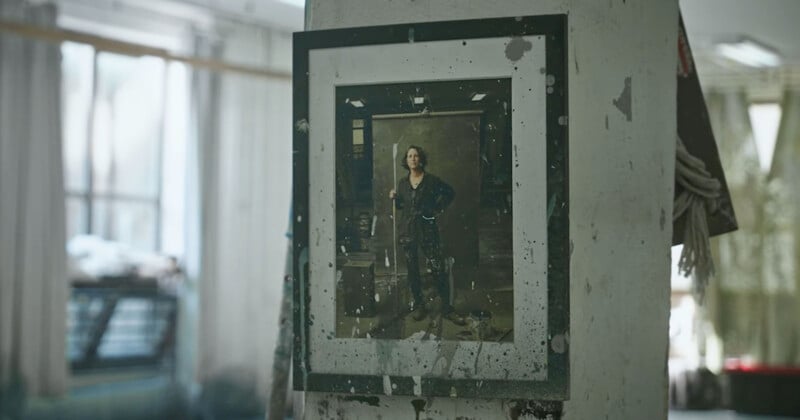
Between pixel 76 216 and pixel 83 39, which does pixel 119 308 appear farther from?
pixel 83 39

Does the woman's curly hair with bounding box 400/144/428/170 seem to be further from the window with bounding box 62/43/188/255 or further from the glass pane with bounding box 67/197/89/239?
the glass pane with bounding box 67/197/89/239

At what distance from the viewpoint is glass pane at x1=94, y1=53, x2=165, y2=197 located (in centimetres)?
536

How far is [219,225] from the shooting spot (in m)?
5.50

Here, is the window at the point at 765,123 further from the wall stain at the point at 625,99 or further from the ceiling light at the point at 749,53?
the wall stain at the point at 625,99

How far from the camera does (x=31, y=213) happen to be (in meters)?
4.69

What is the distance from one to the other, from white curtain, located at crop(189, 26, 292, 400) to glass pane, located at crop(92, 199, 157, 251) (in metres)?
0.39

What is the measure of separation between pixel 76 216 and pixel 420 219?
4215 mm

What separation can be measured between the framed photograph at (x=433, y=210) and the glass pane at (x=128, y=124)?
4118mm

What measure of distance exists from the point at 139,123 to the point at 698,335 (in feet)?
13.6

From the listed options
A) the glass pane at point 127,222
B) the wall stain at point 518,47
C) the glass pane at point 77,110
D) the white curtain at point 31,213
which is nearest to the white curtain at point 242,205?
the glass pane at point 127,222

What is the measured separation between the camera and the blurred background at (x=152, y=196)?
468 cm

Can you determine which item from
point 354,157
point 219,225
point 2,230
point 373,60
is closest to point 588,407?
point 354,157

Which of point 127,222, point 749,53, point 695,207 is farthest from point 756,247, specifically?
point 695,207

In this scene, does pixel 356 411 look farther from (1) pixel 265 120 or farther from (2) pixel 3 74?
(1) pixel 265 120
